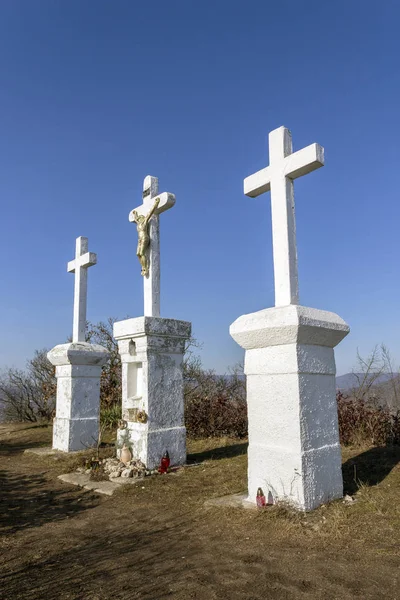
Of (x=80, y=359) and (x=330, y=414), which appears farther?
(x=80, y=359)

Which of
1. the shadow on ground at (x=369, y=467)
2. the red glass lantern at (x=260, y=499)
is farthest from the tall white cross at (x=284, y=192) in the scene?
the shadow on ground at (x=369, y=467)

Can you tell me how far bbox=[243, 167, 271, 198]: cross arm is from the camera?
193 inches

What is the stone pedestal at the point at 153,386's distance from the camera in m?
6.27

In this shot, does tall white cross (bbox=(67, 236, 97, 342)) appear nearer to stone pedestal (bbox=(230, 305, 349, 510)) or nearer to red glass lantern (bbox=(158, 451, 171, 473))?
red glass lantern (bbox=(158, 451, 171, 473))

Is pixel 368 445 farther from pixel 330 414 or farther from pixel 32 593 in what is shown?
pixel 32 593

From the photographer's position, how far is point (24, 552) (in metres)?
3.37

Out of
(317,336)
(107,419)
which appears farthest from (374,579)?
(107,419)

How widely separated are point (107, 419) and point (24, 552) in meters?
7.73

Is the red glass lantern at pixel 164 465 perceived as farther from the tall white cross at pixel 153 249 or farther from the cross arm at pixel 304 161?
the cross arm at pixel 304 161

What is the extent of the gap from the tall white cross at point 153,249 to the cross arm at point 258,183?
78.3 inches

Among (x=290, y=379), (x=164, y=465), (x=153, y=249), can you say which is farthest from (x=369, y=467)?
(x=153, y=249)

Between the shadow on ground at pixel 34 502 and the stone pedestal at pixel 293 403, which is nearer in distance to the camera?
the stone pedestal at pixel 293 403

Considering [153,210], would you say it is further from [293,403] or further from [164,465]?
[293,403]

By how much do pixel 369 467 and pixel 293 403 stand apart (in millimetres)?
1959
